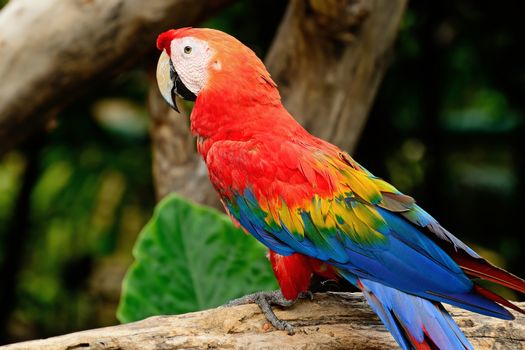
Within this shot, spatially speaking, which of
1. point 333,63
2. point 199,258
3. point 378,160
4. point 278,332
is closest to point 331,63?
point 333,63

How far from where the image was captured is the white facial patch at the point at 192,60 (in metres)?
1.25

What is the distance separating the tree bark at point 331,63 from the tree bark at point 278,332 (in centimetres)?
70

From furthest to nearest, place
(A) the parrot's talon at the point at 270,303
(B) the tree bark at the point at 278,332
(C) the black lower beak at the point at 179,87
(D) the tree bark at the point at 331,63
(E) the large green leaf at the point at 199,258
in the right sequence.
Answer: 1. (D) the tree bark at the point at 331,63
2. (E) the large green leaf at the point at 199,258
3. (C) the black lower beak at the point at 179,87
4. (A) the parrot's talon at the point at 270,303
5. (B) the tree bark at the point at 278,332

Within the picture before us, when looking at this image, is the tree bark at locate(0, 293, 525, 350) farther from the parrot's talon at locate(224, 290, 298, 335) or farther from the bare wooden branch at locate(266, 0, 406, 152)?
the bare wooden branch at locate(266, 0, 406, 152)

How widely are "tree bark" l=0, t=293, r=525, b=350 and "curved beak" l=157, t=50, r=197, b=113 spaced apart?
0.41 metres

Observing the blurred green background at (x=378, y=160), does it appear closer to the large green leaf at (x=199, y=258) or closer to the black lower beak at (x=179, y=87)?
the large green leaf at (x=199, y=258)

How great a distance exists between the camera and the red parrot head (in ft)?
4.04

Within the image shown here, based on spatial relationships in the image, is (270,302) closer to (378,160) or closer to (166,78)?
(166,78)

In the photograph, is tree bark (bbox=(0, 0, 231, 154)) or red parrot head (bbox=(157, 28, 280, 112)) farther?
tree bark (bbox=(0, 0, 231, 154))

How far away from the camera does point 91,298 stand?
10.1 ft

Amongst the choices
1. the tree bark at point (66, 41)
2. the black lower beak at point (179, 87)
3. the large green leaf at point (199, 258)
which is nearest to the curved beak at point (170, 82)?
the black lower beak at point (179, 87)

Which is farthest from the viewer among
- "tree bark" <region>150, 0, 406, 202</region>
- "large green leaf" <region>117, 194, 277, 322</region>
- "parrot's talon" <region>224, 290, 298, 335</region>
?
"tree bark" <region>150, 0, 406, 202</region>

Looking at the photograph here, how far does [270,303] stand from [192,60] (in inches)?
17.5

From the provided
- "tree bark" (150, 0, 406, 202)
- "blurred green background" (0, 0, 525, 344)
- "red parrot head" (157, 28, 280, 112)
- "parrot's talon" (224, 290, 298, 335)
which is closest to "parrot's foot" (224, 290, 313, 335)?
"parrot's talon" (224, 290, 298, 335)
